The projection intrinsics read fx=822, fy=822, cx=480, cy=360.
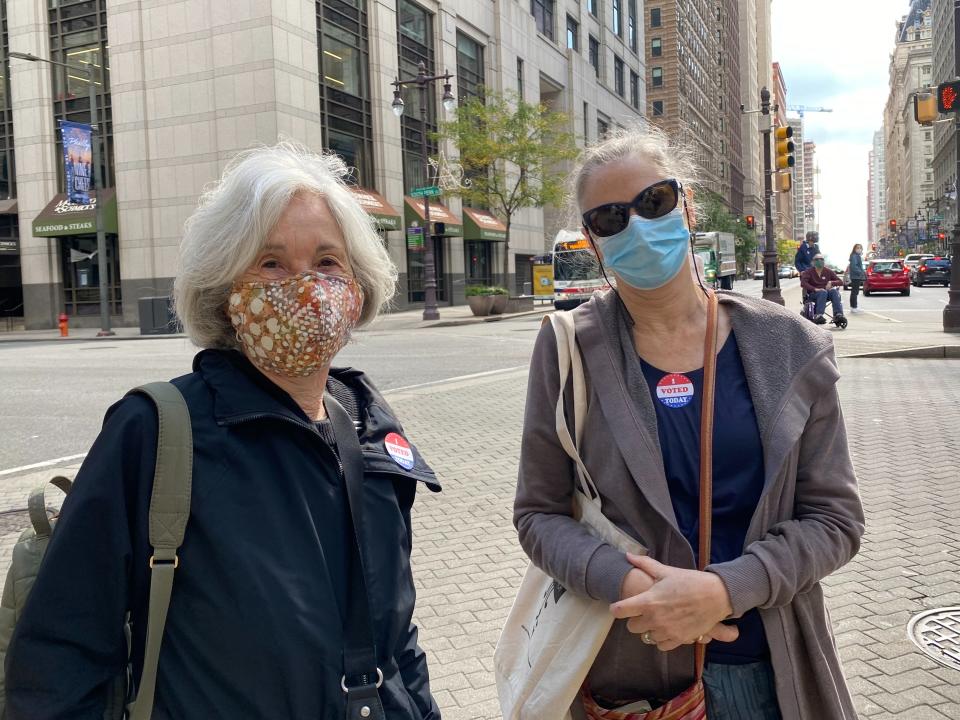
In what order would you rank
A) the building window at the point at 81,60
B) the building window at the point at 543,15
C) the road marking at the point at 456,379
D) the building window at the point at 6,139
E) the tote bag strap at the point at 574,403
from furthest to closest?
the building window at the point at 543,15, the building window at the point at 6,139, the building window at the point at 81,60, the road marking at the point at 456,379, the tote bag strap at the point at 574,403

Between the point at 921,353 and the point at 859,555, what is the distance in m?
10.8

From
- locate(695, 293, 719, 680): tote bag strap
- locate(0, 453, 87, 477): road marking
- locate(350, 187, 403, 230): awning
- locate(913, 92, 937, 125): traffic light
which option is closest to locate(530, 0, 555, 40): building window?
locate(350, 187, 403, 230): awning

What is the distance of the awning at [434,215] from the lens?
118 feet

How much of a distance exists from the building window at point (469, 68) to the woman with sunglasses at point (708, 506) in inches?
1587

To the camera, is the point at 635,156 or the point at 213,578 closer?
the point at 213,578

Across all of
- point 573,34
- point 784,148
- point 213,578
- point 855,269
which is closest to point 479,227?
point 855,269

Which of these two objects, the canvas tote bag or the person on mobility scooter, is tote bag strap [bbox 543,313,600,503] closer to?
the canvas tote bag

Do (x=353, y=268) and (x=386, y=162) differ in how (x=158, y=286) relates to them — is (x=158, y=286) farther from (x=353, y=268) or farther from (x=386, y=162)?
(x=353, y=268)

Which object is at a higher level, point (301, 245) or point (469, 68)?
point (469, 68)

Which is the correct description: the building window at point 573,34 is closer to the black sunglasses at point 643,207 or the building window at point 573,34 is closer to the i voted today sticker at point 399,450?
the black sunglasses at point 643,207

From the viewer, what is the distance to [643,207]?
2152mm

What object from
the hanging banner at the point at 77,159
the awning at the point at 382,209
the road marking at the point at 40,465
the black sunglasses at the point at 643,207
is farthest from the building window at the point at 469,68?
the black sunglasses at the point at 643,207

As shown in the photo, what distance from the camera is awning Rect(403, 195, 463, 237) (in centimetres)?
3603

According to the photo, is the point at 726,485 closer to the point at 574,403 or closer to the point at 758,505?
the point at 758,505
